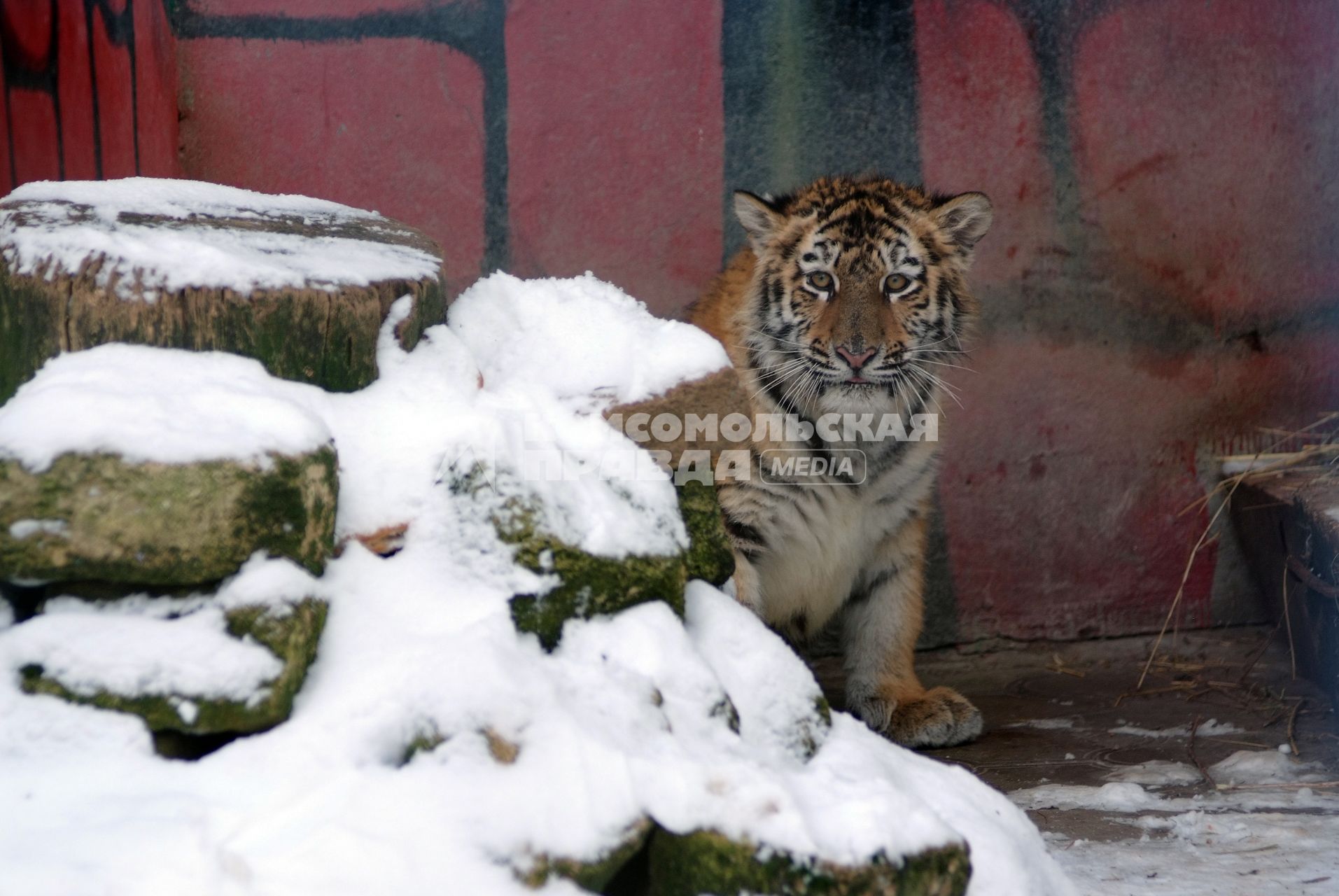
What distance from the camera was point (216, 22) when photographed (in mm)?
3676

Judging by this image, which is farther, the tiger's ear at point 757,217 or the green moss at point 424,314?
the tiger's ear at point 757,217

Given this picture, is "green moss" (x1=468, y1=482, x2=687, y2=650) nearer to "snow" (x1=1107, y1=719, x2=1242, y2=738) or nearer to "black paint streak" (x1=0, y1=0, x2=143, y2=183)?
"snow" (x1=1107, y1=719, x2=1242, y2=738)

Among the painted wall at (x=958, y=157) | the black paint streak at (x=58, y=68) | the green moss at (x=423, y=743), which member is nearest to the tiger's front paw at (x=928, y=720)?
the painted wall at (x=958, y=157)

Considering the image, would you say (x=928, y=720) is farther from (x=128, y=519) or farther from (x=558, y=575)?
(x=128, y=519)

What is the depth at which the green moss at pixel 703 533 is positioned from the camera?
7.64 ft

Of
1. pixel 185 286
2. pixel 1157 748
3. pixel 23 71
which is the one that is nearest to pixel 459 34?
pixel 23 71

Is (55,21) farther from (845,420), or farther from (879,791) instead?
(879,791)

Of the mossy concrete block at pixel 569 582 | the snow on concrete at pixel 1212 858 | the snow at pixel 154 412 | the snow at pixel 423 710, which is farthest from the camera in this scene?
the snow on concrete at pixel 1212 858

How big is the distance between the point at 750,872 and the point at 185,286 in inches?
49.1

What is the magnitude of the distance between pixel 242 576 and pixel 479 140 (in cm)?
228

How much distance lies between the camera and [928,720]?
11.0ft

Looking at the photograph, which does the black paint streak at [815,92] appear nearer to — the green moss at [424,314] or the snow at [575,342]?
the snow at [575,342]

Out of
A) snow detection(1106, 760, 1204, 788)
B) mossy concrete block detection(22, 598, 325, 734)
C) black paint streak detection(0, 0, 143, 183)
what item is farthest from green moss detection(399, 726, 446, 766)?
black paint streak detection(0, 0, 143, 183)

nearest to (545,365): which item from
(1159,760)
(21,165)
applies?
(1159,760)
